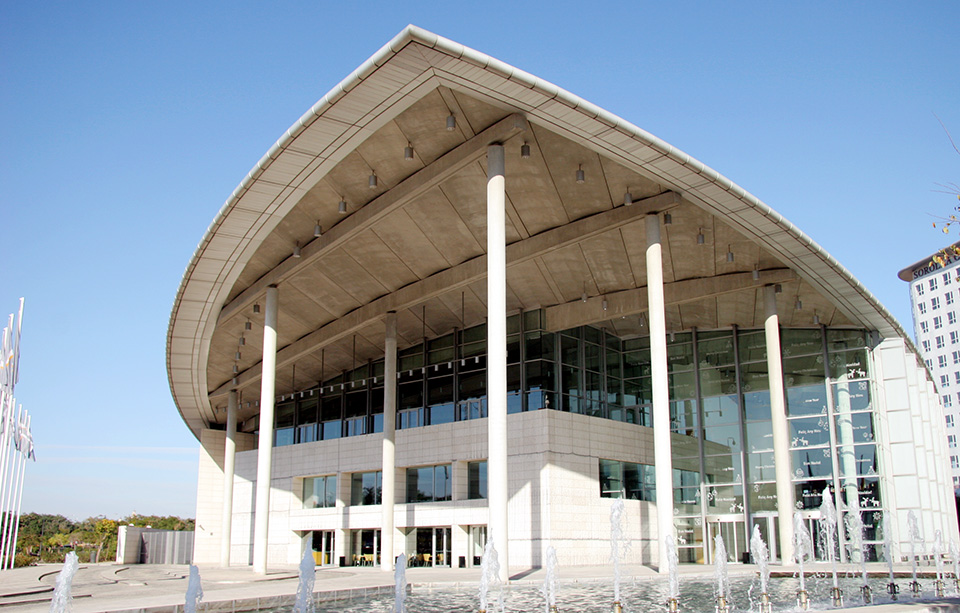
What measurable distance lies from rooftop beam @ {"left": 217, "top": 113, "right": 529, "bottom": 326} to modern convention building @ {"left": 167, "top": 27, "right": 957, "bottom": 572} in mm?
82

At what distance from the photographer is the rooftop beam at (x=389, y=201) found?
56.0 feet

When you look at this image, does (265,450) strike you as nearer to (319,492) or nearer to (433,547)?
(433,547)

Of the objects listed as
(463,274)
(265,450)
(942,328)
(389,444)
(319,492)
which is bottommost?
(319,492)

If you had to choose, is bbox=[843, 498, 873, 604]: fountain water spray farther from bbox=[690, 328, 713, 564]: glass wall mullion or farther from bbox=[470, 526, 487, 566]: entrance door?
bbox=[470, 526, 487, 566]: entrance door

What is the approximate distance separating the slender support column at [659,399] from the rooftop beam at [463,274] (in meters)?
0.71

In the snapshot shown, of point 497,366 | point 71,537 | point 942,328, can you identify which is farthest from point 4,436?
point 942,328

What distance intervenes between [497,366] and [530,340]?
1238 cm

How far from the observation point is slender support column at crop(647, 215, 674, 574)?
18891 mm

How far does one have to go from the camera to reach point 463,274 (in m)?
24.9

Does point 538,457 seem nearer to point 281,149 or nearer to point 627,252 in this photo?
point 627,252

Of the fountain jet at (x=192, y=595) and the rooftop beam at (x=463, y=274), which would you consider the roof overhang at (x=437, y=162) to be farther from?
the fountain jet at (x=192, y=595)

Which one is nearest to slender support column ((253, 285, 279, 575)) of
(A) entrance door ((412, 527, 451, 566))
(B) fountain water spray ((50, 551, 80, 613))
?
(A) entrance door ((412, 527, 451, 566))

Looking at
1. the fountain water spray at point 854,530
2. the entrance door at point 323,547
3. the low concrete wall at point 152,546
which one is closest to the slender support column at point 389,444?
the entrance door at point 323,547

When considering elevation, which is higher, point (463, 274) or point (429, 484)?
point (463, 274)
